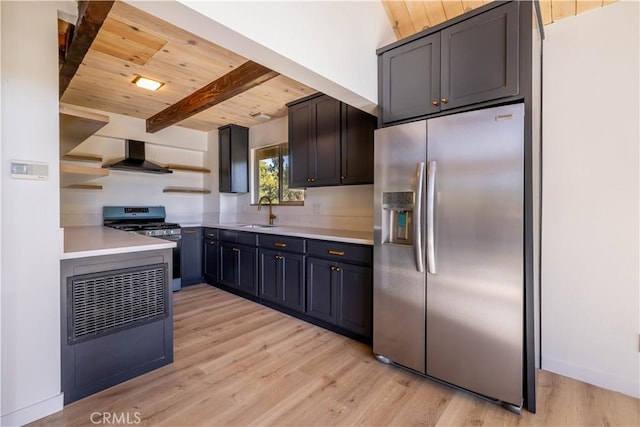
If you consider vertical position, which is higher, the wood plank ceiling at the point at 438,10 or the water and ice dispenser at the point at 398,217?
the wood plank ceiling at the point at 438,10

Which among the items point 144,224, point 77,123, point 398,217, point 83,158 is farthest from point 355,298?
point 83,158

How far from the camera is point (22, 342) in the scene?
5.27 feet

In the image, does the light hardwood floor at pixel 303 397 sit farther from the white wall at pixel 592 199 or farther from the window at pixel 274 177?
the window at pixel 274 177

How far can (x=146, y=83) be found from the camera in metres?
3.07

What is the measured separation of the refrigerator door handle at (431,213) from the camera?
1919mm

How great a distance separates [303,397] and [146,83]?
323cm

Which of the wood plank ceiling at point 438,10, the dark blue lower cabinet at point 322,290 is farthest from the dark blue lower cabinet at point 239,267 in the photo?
the wood plank ceiling at point 438,10

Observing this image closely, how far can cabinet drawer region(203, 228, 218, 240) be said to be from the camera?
424 cm

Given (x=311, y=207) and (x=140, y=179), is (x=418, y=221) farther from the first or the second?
(x=140, y=179)

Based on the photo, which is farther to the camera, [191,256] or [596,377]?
[191,256]

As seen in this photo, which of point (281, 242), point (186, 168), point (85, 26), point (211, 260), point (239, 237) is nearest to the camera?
point (85, 26)

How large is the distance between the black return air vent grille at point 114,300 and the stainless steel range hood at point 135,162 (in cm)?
249

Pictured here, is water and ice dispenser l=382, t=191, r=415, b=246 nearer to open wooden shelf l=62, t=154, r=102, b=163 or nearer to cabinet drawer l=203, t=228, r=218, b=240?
cabinet drawer l=203, t=228, r=218, b=240

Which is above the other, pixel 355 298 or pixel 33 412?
pixel 355 298
